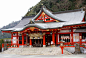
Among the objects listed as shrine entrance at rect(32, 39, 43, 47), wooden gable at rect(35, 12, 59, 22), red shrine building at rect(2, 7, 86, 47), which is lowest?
shrine entrance at rect(32, 39, 43, 47)

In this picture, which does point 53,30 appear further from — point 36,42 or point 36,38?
point 36,42

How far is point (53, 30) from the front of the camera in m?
20.7

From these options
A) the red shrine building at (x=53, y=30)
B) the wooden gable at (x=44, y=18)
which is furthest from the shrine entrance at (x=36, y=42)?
the wooden gable at (x=44, y=18)

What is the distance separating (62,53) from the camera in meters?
16.7

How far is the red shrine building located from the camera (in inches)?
787

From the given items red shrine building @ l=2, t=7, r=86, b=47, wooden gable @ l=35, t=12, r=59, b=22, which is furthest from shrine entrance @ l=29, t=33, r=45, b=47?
wooden gable @ l=35, t=12, r=59, b=22

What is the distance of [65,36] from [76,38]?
1.99 m

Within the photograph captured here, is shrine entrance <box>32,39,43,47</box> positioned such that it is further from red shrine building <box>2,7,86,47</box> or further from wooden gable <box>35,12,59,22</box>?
wooden gable <box>35,12,59,22</box>

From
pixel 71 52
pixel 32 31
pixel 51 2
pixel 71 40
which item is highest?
pixel 51 2

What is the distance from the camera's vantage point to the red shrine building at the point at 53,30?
20000mm

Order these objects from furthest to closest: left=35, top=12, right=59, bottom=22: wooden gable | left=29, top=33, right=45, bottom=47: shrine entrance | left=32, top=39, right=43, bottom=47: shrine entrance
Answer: left=35, top=12, right=59, bottom=22: wooden gable, left=32, top=39, right=43, bottom=47: shrine entrance, left=29, top=33, right=45, bottom=47: shrine entrance

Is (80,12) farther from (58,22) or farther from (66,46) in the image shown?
(66,46)

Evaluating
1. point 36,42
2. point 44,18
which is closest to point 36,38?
point 36,42

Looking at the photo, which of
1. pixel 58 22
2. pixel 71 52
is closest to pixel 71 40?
pixel 71 52
